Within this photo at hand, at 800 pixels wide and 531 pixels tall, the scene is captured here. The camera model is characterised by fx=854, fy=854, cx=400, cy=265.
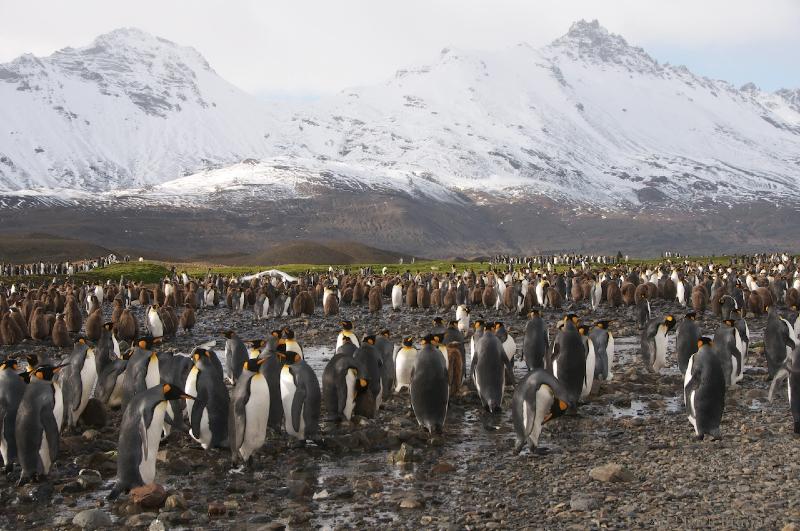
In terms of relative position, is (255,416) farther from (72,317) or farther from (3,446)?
(72,317)

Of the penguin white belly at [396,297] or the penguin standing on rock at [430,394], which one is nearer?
the penguin standing on rock at [430,394]

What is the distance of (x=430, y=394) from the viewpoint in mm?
9391

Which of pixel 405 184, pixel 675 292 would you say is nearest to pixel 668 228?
pixel 405 184

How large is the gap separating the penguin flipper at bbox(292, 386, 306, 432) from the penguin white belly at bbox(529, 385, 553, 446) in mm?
2323

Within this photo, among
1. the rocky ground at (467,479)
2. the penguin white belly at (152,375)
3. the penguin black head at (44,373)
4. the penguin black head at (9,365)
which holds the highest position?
the penguin black head at (9,365)

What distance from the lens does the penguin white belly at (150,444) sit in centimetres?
730

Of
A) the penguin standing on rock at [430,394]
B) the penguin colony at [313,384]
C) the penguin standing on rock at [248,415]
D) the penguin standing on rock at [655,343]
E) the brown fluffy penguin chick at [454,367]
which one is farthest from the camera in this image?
the penguin standing on rock at [655,343]

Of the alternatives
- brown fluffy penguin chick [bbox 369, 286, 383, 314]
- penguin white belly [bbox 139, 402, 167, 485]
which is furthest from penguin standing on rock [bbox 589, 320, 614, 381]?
brown fluffy penguin chick [bbox 369, 286, 383, 314]

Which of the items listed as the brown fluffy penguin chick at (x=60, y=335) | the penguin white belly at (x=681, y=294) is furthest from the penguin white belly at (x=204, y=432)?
the penguin white belly at (x=681, y=294)

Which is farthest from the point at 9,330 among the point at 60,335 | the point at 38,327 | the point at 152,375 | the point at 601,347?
the point at 601,347

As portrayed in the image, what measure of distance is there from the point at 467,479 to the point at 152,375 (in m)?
3.90

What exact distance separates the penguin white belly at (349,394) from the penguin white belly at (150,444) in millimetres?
2585

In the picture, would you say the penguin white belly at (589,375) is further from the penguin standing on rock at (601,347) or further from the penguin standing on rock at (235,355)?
the penguin standing on rock at (235,355)

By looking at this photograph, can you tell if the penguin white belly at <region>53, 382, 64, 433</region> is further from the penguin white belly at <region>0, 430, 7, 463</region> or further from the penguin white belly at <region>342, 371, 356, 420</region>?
the penguin white belly at <region>342, 371, 356, 420</region>
